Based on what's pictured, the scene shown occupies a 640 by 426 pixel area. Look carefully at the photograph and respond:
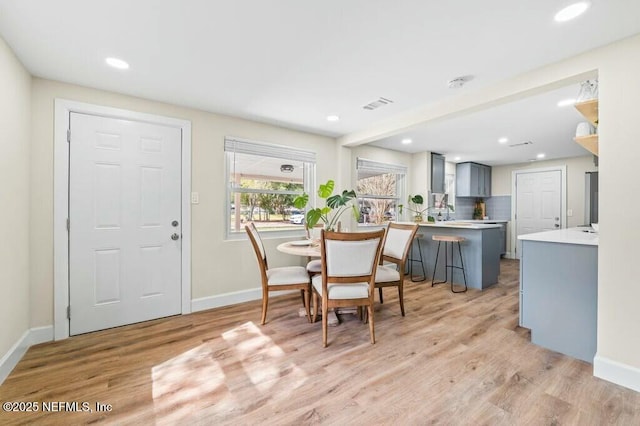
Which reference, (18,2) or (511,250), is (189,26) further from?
(511,250)

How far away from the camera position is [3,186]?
1832 millimetres

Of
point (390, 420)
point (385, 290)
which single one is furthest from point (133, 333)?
point (385, 290)

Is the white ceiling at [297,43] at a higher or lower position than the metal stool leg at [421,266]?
higher

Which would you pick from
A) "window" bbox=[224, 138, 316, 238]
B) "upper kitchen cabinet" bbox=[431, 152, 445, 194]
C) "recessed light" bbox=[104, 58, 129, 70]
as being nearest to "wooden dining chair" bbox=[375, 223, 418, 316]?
"window" bbox=[224, 138, 316, 238]

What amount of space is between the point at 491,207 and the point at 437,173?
97.0 inches

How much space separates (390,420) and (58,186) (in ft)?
10.2

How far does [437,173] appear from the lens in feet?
18.2

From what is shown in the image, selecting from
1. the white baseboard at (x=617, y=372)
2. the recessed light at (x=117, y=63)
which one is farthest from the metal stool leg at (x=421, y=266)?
the recessed light at (x=117, y=63)

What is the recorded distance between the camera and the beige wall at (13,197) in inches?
72.3

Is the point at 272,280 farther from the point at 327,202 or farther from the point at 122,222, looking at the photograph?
the point at 122,222

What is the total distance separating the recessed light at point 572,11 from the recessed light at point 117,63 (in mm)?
2891

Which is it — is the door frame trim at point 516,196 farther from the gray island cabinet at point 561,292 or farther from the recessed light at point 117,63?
the recessed light at point 117,63

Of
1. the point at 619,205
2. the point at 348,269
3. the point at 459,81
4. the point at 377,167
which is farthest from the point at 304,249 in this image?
the point at 377,167

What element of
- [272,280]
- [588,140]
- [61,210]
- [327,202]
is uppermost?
[588,140]
